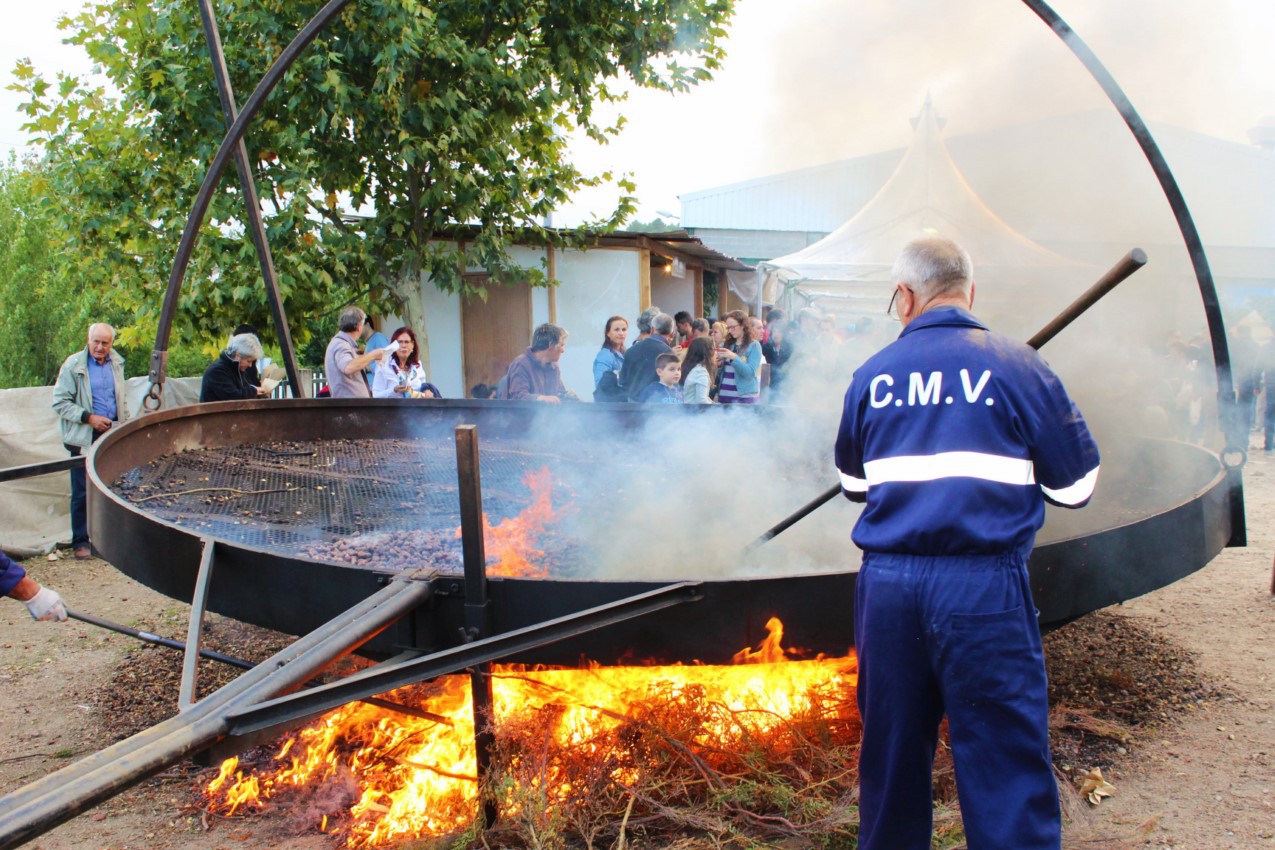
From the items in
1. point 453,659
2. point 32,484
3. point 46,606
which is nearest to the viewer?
point 453,659

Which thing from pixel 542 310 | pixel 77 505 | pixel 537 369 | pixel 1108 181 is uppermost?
pixel 1108 181

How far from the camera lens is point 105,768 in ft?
4.94

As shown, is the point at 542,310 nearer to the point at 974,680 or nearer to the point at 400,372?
the point at 400,372

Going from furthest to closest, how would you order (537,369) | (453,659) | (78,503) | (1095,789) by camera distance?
(78,503) → (537,369) → (1095,789) → (453,659)

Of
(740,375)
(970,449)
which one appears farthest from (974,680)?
(740,375)

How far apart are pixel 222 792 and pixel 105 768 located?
1662 millimetres

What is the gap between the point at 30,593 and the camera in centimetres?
262

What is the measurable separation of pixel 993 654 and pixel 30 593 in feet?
8.95

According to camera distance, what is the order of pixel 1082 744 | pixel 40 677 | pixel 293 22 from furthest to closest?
pixel 293 22 < pixel 40 677 < pixel 1082 744

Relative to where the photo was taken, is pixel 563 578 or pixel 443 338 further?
pixel 443 338

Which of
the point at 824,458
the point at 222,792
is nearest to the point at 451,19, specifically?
the point at 824,458

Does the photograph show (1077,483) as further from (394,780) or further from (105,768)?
(394,780)

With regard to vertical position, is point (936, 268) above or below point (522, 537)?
above

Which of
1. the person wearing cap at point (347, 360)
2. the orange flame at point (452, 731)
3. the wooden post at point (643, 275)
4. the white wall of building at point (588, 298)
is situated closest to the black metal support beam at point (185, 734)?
the orange flame at point (452, 731)
